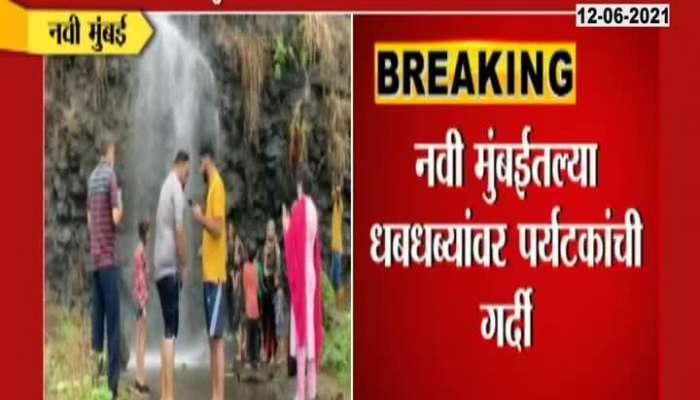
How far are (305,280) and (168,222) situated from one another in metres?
0.60

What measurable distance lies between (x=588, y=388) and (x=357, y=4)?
1.81 m

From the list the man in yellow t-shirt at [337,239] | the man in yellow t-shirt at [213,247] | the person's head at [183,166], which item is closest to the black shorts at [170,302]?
the man in yellow t-shirt at [213,247]

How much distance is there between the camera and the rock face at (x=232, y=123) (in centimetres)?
900

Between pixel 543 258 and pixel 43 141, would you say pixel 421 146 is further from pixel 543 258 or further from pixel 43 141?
pixel 43 141

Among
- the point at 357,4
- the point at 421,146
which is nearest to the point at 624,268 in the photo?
the point at 421,146

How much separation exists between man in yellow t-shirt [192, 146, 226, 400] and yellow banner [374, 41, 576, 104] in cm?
73

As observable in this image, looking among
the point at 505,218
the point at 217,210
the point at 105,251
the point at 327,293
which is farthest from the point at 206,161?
the point at 505,218

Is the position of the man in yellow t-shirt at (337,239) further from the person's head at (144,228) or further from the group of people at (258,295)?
the person's head at (144,228)

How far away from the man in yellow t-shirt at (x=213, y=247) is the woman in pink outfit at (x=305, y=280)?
0.85ft

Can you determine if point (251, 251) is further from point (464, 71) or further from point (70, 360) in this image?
point (464, 71)

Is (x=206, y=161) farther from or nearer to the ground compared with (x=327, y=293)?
farther from the ground

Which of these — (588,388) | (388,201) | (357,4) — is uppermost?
(357,4)

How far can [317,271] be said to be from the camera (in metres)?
9.03

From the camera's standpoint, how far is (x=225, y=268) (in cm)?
904
